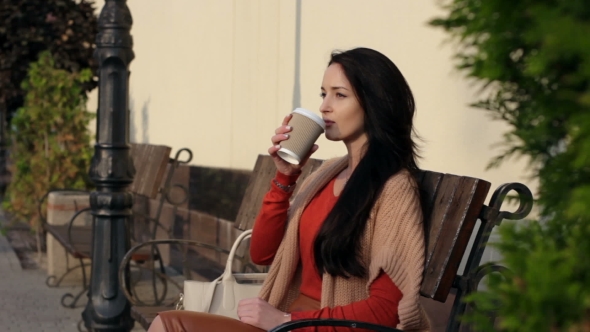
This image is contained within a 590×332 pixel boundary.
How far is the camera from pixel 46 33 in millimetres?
10789

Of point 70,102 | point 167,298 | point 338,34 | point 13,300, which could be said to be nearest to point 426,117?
point 338,34

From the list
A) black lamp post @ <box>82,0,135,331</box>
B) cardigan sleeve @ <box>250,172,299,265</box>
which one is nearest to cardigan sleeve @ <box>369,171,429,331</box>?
cardigan sleeve @ <box>250,172,299,265</box>

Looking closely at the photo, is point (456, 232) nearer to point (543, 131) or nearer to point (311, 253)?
point (311, 253)

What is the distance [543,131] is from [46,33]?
985cm

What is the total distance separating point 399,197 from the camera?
10.3 ft

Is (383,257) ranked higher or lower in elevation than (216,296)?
higher

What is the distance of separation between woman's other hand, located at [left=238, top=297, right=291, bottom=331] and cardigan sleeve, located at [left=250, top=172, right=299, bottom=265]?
1.10ft

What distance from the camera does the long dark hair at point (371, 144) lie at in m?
3.16

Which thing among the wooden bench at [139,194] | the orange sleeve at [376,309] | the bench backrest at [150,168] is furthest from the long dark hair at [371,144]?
the bench backrest at [150,168]

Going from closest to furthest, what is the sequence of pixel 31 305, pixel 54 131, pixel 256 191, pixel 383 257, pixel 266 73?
1. pixel 383 257
2. pixel 256 191
3. pixel 31 305
4. pixel 266 73
5. pixel 54 131

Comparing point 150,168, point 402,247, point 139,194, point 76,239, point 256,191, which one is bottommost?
point 76,239

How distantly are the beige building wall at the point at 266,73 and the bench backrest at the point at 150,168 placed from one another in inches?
27.1

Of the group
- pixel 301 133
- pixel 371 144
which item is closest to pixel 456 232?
pixel 371 144

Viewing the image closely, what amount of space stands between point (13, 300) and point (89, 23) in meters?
4.15
